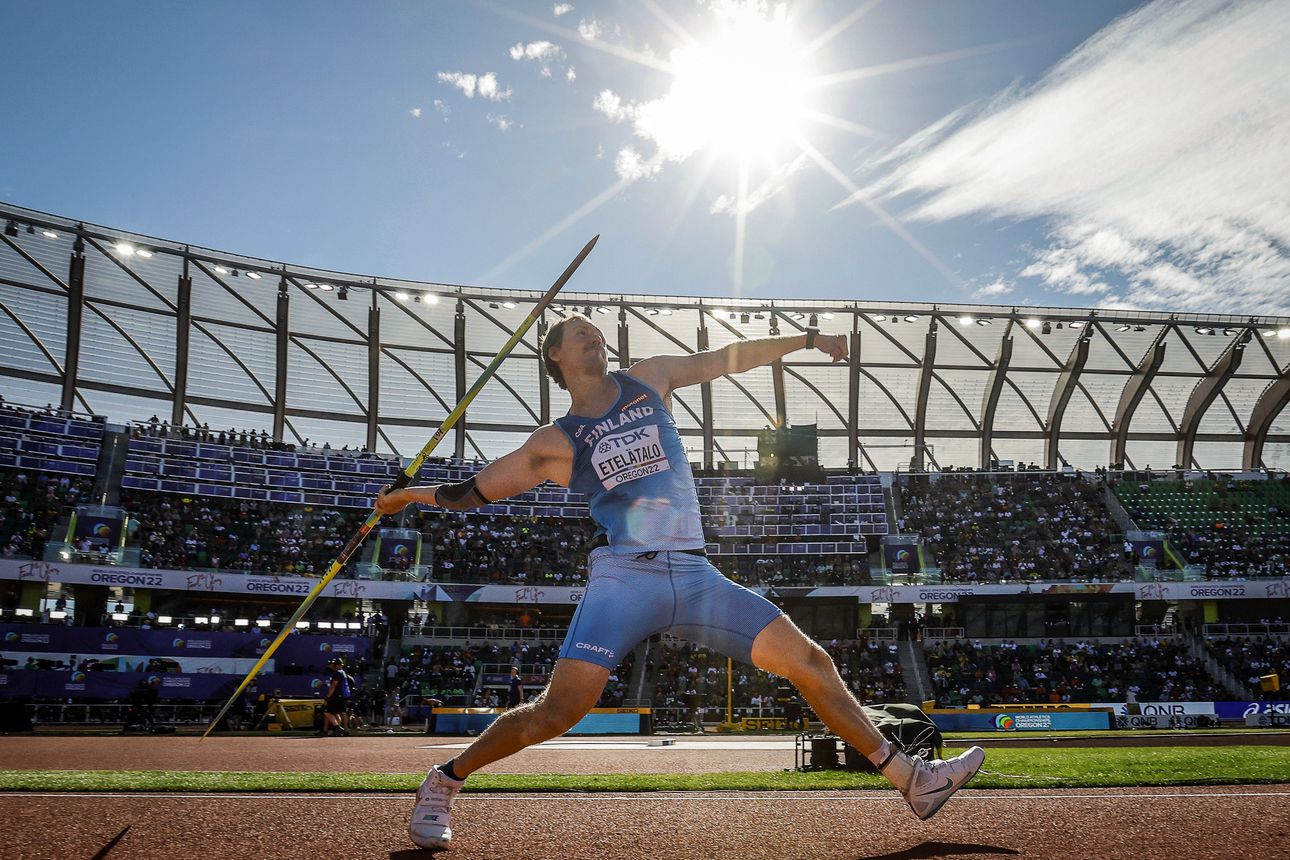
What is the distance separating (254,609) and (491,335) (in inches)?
615

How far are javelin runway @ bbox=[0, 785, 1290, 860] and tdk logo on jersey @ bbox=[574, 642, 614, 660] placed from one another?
3.29ft

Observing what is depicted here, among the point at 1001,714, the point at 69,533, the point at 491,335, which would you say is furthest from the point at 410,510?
the point at 1001,714

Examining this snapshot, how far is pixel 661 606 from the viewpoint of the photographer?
4195 millimetres

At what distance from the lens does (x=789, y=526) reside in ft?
131

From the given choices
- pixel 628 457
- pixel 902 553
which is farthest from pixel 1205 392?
pixel 628 457

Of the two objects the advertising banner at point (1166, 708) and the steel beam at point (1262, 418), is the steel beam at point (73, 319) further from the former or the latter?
the steel beam at point (1262, 418)

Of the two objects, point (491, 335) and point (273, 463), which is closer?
point (273, 463)

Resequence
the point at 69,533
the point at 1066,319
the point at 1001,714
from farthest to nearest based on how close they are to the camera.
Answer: the point at 1066,319 < the point at 69,533 < the point at 1001,714

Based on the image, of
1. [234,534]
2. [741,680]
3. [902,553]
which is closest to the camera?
[741,680]

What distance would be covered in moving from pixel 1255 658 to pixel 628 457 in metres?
35.9

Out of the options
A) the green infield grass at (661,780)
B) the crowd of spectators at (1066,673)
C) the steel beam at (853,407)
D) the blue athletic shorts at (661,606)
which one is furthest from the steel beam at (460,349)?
the blue athletic shorts at (661,606)

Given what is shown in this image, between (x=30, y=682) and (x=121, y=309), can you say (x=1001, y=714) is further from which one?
(x=121, y=309)

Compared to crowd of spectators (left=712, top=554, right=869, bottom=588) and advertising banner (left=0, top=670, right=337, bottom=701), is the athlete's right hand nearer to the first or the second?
advertising banner (left=0, top=670, right=337, bottom=701)

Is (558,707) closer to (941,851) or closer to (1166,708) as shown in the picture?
(941,851)
